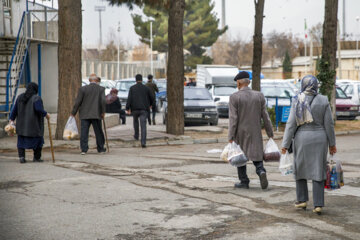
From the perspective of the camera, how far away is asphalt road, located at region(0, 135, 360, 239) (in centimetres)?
681

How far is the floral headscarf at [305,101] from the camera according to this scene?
7738mm

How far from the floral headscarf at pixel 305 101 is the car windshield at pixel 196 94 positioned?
16.8 metres

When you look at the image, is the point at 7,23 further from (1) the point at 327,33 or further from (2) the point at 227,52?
(2) the point at 227,52

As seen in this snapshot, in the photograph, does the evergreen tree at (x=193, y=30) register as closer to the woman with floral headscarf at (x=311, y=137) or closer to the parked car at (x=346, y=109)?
the parked car at (x=346, y=109)

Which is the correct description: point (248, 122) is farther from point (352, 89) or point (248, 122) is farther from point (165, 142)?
point (352, 89)

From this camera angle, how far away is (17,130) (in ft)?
42.3

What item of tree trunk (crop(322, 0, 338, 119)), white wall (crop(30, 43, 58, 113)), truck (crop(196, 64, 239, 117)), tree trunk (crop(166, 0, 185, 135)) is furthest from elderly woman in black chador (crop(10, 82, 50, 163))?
truck (crop(196, 64, 239, 117))

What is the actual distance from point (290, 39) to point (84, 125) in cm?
10683

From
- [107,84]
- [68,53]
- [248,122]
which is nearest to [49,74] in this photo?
[68,53]

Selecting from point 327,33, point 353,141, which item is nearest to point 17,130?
point 353,141

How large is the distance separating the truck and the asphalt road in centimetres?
1663

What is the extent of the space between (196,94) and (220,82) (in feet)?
45.2

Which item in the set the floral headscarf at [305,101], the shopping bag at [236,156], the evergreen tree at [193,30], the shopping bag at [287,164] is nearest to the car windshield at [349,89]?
the shopping bag at [236,156]

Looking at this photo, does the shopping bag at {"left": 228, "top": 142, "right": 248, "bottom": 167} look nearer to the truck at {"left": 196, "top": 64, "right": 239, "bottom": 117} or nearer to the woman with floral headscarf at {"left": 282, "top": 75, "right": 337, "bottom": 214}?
the woman with floral headscarf at {"left": 282, "top": 75, "right": 337, "bottom": 214}
